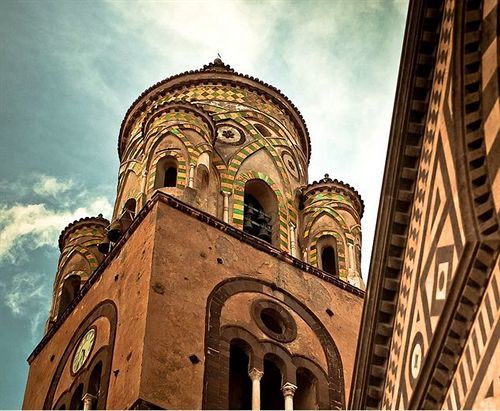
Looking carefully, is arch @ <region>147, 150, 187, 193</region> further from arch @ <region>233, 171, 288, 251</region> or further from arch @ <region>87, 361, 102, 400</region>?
arch @ <region>87, 361, 102, 400</region>

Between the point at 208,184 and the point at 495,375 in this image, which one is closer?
the point at 495,375

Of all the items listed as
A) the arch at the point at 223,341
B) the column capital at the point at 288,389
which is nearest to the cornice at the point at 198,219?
the arch at the point at 223,341

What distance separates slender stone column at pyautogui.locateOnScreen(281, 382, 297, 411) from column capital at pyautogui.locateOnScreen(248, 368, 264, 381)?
398 millimetres

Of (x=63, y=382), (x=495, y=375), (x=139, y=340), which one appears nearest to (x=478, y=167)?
(x=495, y=375)

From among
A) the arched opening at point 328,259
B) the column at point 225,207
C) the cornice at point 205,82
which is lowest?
the arched opening at point 328,259

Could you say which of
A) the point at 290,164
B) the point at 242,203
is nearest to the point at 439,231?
the point at 242,203

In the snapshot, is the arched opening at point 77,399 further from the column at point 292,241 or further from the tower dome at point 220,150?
the column at point 292,241

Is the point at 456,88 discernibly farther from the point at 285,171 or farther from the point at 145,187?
the point at 285,171

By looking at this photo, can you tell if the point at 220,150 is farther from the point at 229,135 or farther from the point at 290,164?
the point at 290,164

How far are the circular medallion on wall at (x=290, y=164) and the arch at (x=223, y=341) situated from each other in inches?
163

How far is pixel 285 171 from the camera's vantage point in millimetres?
19641

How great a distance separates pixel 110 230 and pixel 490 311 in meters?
10.5

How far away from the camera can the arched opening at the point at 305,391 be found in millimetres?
15000

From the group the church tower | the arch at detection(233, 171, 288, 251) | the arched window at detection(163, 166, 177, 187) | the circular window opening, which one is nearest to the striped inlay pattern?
the church tower
